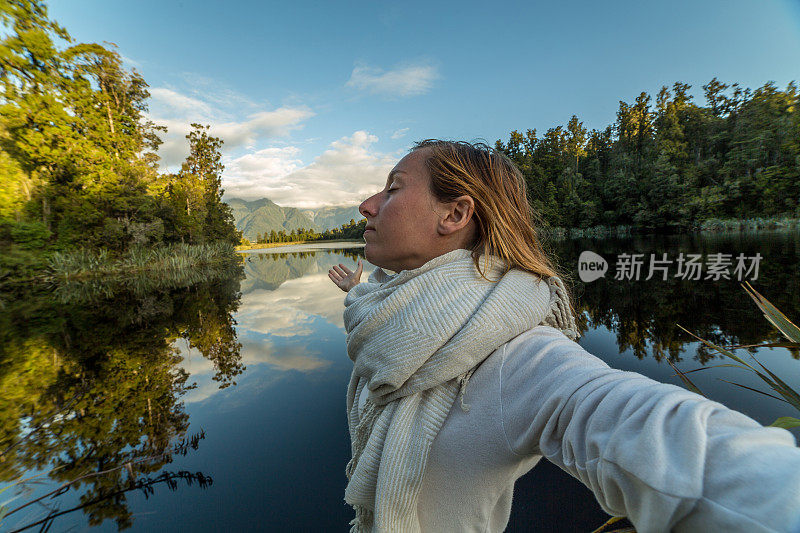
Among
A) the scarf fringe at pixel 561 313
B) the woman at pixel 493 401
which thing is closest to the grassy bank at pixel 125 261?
the woman at pixel 493 401

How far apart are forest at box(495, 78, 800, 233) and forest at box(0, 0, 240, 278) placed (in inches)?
904

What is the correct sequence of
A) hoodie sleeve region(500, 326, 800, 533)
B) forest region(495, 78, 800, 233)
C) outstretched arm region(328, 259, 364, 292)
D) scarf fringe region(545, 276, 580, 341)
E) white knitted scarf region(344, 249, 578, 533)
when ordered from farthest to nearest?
1. forest region(495, 78, 800, 233)
2. outstretched arm region(328, 259, 364, 292)
3. scarf fringe region(545, 276, 580, 341)
4. white knitted scarf region(344, 249, 578, 533)
5. hoodie sleeve region(500, 326, 800, 533)

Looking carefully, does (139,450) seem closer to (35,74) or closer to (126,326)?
(126,326)

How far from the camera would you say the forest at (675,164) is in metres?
25.9

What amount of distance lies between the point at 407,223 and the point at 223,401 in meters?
3.65

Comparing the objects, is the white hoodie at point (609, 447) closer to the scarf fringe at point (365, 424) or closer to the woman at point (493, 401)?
the woman at point (493, 401)

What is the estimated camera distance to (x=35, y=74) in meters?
13.0

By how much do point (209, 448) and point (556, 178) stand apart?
137 ft

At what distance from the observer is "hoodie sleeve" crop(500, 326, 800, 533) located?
31cm

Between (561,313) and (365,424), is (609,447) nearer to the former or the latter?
(561,313)

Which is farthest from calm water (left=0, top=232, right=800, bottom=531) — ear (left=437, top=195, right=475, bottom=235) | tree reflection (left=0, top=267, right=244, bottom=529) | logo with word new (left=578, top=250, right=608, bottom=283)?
logo with word new (left=578, top=250, right=608, bottom=283)

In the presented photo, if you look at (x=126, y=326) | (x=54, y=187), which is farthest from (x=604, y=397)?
(x=54, y=187)

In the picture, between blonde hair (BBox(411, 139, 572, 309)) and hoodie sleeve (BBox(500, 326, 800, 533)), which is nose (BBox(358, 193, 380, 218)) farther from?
hoodie sleeve (BBox(500, 326, 800, 533))
